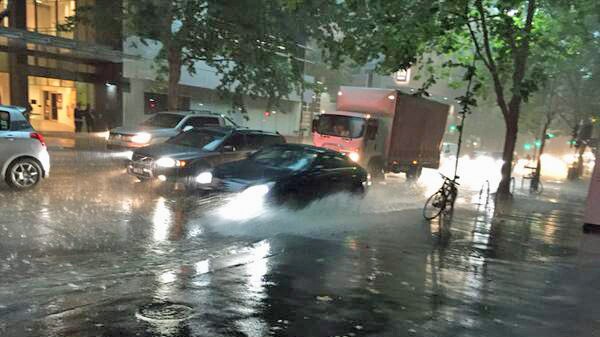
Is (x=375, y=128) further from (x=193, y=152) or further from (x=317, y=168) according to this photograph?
(x=193, y=152)

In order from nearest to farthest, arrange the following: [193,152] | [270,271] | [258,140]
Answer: [270,271]
[193,152]
[258,140]

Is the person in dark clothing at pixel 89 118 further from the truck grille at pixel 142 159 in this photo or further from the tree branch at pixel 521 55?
the tree branch at pixel 521 55

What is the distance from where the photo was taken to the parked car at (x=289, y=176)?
9.32 m

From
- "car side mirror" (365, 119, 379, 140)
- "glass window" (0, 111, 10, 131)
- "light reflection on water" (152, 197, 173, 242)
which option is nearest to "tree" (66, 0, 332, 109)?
"car side mirror" (365, 119, 379, 140)

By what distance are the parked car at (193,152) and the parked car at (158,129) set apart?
243 centimetres

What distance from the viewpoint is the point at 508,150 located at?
54.7ft

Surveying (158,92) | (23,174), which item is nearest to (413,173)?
(23,174)

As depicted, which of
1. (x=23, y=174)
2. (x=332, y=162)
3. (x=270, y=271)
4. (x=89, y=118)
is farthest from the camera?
(x=89, y=118)

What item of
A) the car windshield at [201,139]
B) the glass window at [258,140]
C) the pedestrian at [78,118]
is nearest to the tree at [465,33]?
the glass window at [258,140]

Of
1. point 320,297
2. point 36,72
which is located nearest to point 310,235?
point 320,297

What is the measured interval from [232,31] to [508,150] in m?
11.5

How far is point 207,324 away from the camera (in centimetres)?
456

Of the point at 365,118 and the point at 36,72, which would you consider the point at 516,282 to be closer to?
the point at 365,118

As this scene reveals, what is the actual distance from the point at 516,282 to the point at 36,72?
78.5ft
